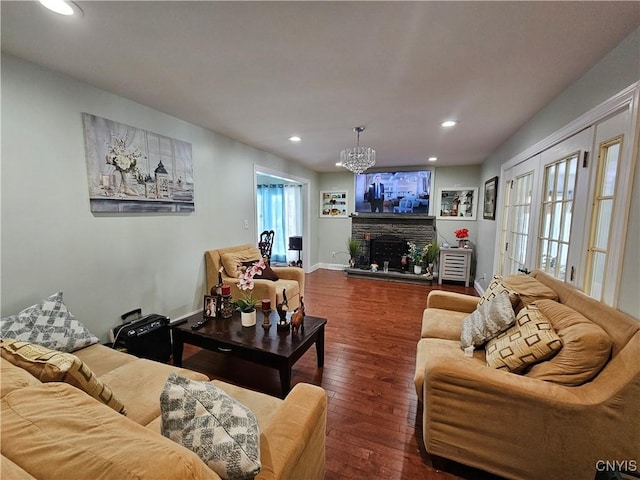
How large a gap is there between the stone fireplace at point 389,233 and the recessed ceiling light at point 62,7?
5227 millimetres

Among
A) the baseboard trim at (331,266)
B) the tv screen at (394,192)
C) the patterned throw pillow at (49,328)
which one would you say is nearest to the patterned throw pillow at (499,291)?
the patterned throw pillow at (49,328)

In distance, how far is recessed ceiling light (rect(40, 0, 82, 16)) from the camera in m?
1.27

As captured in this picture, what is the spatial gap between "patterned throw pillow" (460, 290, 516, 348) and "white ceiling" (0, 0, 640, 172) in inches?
61.4

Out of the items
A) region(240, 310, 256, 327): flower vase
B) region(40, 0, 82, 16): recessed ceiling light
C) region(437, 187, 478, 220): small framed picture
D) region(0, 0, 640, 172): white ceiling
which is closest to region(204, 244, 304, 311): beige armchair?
region(240, 310, 256, 327): flower vase

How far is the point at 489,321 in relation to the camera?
1.77m

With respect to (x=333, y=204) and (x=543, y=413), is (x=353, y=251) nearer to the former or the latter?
(x=333, y=204)

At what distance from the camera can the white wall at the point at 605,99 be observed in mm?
1378

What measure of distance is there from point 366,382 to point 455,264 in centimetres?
376

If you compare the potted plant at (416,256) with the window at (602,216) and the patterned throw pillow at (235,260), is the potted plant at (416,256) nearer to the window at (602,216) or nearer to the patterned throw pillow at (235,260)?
the patterned throw pillow at (235,260)

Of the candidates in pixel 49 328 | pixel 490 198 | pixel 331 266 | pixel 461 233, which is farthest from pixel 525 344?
pixel 331 266

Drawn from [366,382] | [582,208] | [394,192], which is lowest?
[366,382]

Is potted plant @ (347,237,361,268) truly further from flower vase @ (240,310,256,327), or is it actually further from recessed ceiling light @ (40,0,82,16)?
recessed ceiling light @ (40,0,82,16)

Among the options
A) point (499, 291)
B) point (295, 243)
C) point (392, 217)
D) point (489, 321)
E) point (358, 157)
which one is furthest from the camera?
point (295, 243)

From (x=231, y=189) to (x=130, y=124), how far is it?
1.44 m
